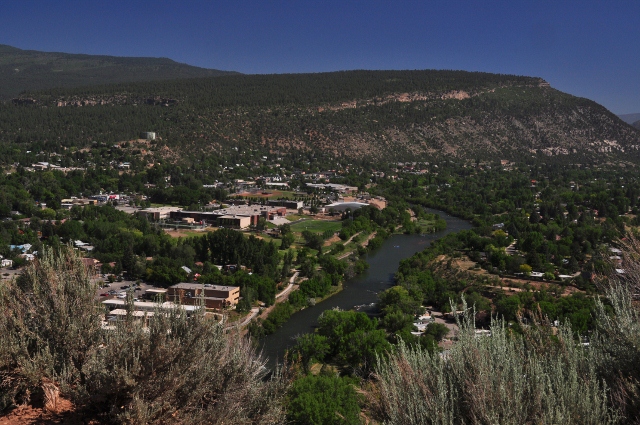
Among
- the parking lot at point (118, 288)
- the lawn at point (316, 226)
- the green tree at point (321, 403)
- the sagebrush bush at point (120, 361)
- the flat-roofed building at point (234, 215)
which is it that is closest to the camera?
the sagebrush bush at point (120, 361)

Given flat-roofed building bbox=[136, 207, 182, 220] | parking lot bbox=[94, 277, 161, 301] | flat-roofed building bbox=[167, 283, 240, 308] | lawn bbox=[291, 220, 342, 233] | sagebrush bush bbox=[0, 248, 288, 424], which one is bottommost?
lawn bbox=[291, 220, 342, 233]

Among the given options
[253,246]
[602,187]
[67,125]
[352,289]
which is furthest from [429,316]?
[67,125]

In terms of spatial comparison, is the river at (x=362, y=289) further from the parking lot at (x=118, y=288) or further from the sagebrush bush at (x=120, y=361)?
the sagebrush bush at (x=120, y=361)

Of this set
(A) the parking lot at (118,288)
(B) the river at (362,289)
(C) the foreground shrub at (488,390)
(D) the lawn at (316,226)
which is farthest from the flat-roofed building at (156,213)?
(C) the foreground shrub at (488,390)

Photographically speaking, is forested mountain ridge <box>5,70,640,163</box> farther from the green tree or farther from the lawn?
the green tree

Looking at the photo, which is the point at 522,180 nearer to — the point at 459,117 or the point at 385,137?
the point at 385,137

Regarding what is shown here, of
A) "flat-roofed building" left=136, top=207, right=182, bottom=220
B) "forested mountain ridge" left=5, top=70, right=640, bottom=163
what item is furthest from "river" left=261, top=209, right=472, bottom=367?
"forested mountain ridge" left=5, top=70, right=640, bottom=163

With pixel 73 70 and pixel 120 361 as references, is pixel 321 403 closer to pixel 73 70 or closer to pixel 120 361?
pixel 120 361
